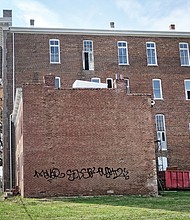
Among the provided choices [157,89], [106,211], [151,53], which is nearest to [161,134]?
[157,89]

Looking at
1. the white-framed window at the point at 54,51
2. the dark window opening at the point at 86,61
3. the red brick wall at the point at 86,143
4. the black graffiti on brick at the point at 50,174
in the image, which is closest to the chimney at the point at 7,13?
the white-framed window at the point at 54,51

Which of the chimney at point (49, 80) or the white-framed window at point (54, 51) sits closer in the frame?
the chimney at point (49, 80)

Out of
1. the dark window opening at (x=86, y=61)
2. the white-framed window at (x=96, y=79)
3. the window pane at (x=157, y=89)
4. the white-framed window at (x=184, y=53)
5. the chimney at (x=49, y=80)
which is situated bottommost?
the chimney at (x=49, y=80)

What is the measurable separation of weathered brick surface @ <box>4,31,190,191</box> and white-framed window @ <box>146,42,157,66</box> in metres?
0.32

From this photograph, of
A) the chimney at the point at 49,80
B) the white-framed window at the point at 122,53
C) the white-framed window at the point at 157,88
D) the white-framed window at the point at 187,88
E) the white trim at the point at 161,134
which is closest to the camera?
the chimney at the point at 49,80

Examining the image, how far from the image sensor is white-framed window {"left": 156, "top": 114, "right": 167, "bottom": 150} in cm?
3553

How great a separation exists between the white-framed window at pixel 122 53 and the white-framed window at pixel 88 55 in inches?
94.1

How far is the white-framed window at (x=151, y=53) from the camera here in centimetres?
3753

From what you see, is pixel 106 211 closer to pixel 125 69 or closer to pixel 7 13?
pixel 125 69

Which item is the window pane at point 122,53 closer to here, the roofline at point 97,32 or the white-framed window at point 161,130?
the roofline at point 97,32

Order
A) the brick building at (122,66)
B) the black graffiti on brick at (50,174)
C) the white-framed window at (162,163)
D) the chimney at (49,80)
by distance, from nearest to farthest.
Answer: the black graffiti on brick at (50,174), the chimney at (49,80), the white-framed window at (162,163), the brick building at (122,66)

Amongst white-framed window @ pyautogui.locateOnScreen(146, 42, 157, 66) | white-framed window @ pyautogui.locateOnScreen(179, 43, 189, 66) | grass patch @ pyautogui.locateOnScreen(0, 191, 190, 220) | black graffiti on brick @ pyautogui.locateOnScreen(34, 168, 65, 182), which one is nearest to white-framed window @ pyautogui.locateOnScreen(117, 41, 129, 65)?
white-framed window @ pyautogui.locateOnScreen(146, 42, 157, 66)

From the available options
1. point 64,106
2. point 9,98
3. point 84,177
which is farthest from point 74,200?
point 9,98

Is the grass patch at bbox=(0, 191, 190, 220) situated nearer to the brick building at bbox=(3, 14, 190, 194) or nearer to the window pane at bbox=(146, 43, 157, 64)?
the brick building at bbox=(3, 14, 190, 194)
